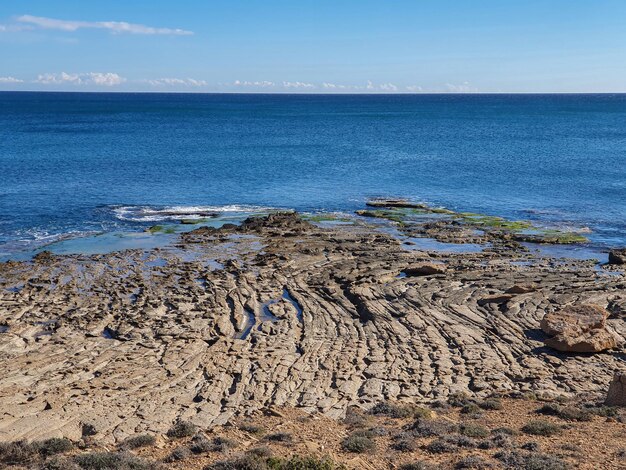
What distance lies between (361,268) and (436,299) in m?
6.20

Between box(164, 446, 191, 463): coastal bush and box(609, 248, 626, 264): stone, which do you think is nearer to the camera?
box(164, 446, 191, 463): coastal bush

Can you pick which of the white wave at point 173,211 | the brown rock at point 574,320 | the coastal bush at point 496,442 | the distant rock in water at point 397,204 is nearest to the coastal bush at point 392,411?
the coastal bush at point 496,442

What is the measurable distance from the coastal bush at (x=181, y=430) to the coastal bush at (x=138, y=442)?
610 millimetres

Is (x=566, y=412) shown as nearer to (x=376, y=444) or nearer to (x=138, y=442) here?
(x=376, y=444)

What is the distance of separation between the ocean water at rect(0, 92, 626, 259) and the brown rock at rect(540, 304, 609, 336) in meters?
19.4

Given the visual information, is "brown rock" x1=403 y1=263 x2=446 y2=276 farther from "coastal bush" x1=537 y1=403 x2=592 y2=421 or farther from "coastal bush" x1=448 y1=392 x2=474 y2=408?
"coastal bush" x1=537 y1=403 x2=592 y2=421

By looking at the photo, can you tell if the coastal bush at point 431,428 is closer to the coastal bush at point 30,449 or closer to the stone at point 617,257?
the coastal bush at point 30,449

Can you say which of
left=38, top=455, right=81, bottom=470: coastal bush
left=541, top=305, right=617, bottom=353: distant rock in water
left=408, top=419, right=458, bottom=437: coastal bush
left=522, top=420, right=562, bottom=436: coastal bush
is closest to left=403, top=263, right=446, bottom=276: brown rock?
left=541, top=305, right=617, bottom=353: distant rock in water

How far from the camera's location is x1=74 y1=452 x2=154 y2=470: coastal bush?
1548 cm

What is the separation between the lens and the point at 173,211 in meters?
56.0

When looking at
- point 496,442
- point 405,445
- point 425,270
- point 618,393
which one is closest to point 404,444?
point 405,445

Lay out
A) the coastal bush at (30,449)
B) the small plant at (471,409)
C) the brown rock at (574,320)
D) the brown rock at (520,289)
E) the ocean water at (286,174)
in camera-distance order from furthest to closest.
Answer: the ocean water at (286,174) < the brown rock at (520,289) < the brown rock at (574,320) < the small plant at (471,409) < the coastal bush at (30,449)

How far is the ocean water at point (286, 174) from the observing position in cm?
5516

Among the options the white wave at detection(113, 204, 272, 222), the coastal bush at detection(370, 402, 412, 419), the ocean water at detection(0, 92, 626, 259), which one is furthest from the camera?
the ocean water at detection(0, 92, 626, 259)
